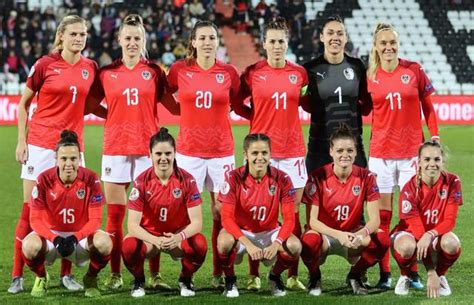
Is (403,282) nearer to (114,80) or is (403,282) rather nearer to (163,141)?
(163,141)

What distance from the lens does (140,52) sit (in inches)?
275

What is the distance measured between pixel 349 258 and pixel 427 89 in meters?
1.50

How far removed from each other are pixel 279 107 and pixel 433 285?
5.33 ft

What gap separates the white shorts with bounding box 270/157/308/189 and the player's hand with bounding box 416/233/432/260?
1.05m

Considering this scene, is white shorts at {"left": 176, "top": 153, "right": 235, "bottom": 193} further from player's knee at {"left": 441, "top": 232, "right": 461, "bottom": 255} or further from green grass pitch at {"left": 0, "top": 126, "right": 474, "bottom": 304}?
player's knee at {"left": 441, "top": 232, "right": 461, "bottom": 255}

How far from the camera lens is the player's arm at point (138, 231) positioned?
6.27 meters

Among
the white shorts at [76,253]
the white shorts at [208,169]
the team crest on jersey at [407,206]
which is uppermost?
the white shorts at [208,169]

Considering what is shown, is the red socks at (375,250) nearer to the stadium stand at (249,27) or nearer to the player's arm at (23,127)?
the player's arm at (23,127)

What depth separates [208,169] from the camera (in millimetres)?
6973

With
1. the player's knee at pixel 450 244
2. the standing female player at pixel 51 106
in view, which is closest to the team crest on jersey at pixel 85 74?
the standing female player at pixel 51 106

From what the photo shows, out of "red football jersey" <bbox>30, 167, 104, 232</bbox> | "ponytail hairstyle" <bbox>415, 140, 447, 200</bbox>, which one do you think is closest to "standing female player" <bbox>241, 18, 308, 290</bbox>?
"ponytail hairstyle" <bbox>415, 140, 447, 200</bbox>

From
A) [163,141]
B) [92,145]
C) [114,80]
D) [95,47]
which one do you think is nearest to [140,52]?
[114,80]

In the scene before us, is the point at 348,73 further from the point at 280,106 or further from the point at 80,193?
the point at 80,193

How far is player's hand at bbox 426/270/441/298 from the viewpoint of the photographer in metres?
6.29
